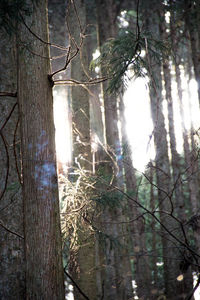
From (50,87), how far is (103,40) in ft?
19.4

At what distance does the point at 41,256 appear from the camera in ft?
11.3

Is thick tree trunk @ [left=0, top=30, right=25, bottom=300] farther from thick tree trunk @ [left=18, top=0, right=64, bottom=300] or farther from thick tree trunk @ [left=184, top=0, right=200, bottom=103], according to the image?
thick tree trunk @ [left=184, top=0, right=200, bottom=103]

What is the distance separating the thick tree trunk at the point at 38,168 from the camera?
11.3ft

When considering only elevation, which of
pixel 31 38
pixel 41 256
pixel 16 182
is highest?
pixel 31 38

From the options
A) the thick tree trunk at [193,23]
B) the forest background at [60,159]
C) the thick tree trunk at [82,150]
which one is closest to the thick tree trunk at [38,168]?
the forest background at [60,159]

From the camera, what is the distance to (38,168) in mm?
3582

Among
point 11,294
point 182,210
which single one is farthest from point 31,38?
point 182,210

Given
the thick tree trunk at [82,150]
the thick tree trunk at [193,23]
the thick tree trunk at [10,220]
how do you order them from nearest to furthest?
the thick tree trunk at [10,220] < the thick tree trunk at [82,150] < the thick tree trunk at [193,23]

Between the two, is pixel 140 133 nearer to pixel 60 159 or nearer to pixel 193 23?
pixel 60 159

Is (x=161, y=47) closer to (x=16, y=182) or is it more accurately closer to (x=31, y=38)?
(x=31, y=38)

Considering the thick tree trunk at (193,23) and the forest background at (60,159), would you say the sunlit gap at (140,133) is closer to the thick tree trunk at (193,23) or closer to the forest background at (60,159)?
the forest background at (60,159)

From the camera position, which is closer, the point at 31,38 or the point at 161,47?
the point at 31,38

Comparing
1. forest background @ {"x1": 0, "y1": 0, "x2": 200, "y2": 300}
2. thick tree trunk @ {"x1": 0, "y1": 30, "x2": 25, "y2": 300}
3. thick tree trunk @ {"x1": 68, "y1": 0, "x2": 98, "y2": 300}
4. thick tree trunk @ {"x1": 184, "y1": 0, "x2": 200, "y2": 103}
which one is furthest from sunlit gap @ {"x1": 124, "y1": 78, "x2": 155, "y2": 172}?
thick tree trunk @ {"x1": 184, "y1": 0, "x2": 200, "y2": 103}

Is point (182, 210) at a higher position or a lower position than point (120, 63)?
lower
